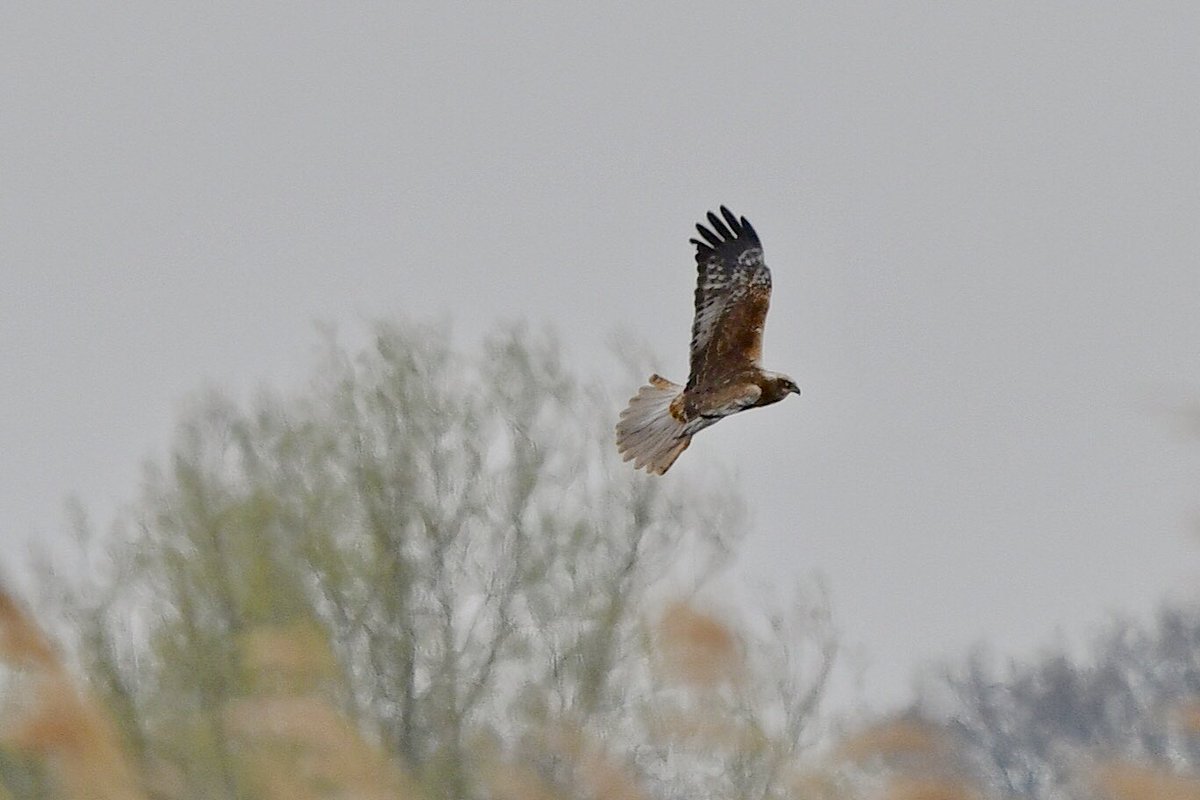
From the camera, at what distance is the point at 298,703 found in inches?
129

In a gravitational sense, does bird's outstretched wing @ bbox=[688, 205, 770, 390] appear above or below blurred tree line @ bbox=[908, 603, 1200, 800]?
above

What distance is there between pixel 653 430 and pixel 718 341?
0.42 m

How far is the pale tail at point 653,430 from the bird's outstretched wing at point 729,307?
7.8 inches

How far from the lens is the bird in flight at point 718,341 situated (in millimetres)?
7289

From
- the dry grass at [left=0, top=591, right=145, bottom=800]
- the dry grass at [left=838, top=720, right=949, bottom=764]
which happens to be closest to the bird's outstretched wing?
the dry grass at [left=838, top=720, right=949, bottom=764]

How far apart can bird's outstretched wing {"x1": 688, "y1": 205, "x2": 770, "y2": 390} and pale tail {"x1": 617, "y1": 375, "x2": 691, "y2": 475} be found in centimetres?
20

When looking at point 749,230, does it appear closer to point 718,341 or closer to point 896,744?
point 718,341

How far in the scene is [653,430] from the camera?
7.55 meters

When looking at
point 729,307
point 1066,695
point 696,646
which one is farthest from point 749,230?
point 1066,695

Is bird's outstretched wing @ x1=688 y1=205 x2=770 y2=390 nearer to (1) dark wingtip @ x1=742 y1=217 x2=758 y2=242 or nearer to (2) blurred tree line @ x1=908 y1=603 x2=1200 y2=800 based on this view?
(1) dark wingtip @ x1=742 y1=217 x2=758 y2=242

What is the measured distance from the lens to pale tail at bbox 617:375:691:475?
7.37 m

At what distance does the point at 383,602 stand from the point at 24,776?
3370 millimetres

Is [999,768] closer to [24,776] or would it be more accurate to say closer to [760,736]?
[24,776]

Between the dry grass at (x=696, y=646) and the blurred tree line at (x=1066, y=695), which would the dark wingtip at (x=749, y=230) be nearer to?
the dry grass at (x=696, y=646)
